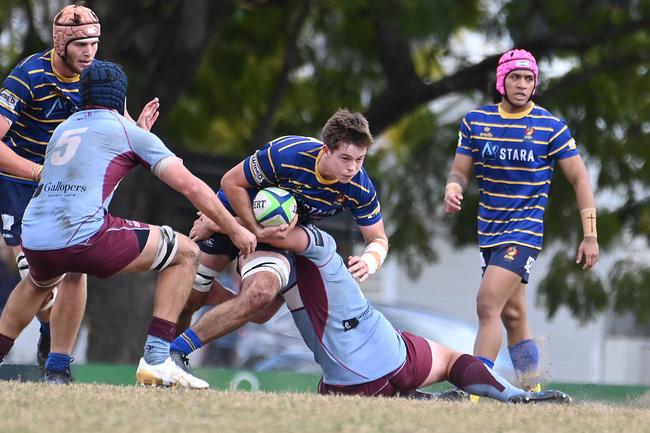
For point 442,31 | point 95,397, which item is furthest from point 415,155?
point 95,397

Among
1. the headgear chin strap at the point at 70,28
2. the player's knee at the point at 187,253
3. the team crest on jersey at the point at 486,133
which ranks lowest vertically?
the player's knee at the point at 187,253

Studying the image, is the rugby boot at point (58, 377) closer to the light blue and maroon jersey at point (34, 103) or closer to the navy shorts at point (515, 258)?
the light blue and maroon jersey at point (34, 103)

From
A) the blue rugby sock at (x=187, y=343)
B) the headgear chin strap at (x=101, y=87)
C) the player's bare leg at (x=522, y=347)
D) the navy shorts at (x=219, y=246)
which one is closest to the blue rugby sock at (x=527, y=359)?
the player's bare leg at (x=522, y=347)

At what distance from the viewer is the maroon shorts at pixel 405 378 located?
25.5 feet

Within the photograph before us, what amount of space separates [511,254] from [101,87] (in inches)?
115

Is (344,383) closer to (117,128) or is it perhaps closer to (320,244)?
(320,244)

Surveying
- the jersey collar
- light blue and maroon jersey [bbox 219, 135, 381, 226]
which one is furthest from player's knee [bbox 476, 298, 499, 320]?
the jersey collar

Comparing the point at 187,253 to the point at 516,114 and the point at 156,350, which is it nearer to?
the point at 156,350

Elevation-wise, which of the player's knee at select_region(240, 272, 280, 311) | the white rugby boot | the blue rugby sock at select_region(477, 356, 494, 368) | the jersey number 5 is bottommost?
the white rugby boot

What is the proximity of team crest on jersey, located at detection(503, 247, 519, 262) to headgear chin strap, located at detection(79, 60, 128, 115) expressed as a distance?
277 cm

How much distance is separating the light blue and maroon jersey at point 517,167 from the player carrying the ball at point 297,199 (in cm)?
96

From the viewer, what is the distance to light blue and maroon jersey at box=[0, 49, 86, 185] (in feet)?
26.3

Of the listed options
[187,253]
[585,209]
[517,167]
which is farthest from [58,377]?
[585,209]

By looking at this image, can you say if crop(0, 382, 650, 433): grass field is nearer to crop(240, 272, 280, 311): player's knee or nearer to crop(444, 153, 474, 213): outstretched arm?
crop(240, 272, 280, 311): player's knee
